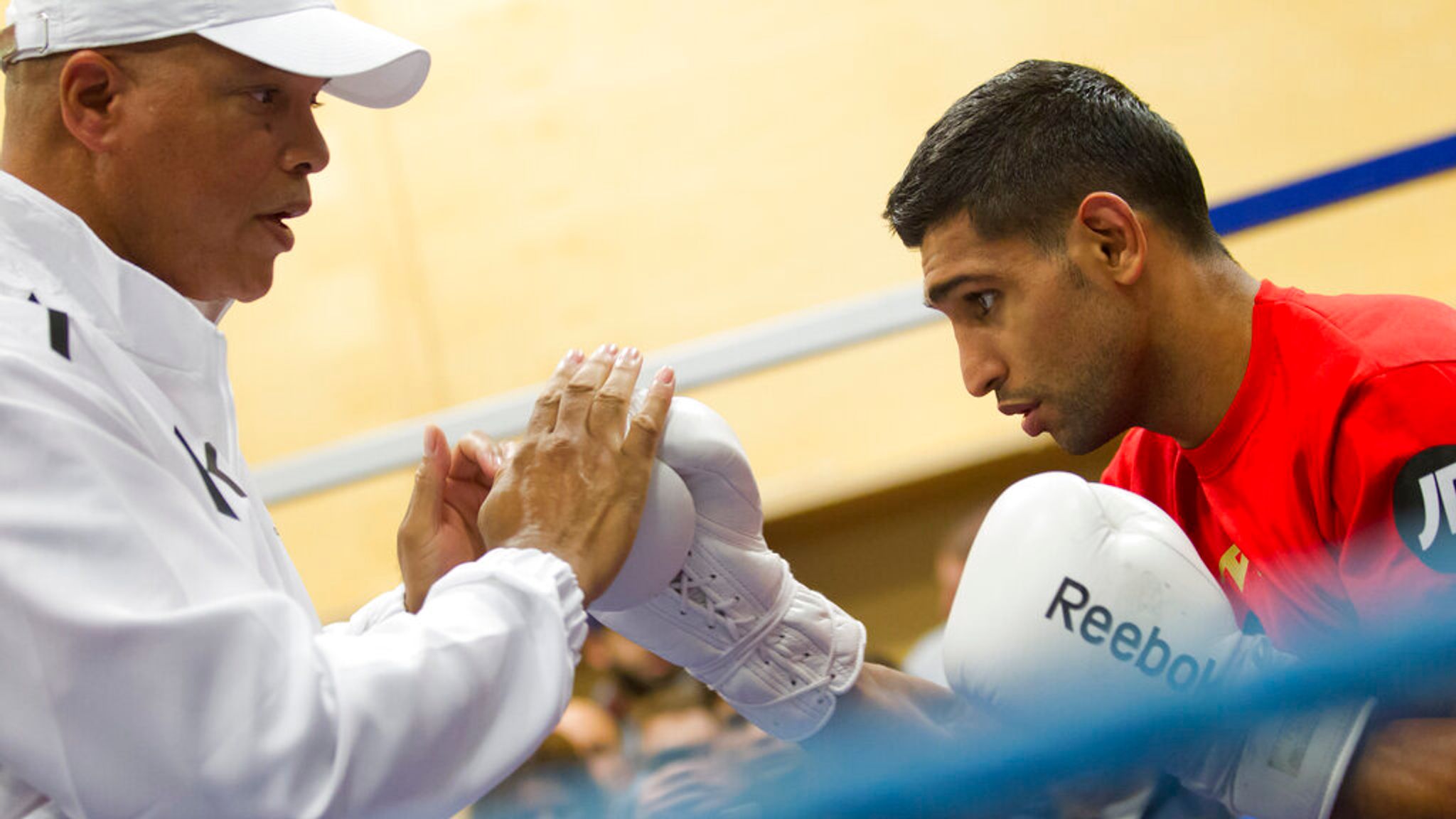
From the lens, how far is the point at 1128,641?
1.24 metres

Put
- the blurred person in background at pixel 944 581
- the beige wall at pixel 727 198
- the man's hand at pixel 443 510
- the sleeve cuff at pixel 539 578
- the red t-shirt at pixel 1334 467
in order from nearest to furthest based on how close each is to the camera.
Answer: the sleeve cuff at pixel 539 578
the red t-shirt at pixel 1334 467
the man's hand at pixel 443 510
the blurred person in background at pixel 944 581
the beige wall at pixel 727 198

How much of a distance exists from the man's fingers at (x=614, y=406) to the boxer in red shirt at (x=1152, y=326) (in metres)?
0.40

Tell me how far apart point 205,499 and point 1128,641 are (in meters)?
0.86

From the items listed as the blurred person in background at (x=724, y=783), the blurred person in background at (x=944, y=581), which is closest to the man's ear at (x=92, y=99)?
the blurred person in background at (x=724, y=783)

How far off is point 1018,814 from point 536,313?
9.64 feet

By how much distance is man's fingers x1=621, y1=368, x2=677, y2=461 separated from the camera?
1.33 metres

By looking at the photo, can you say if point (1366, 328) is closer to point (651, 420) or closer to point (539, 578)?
point (651, 420)

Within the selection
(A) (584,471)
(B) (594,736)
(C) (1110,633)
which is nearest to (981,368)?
(C) (1110,633)

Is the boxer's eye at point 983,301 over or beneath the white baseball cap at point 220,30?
beneath

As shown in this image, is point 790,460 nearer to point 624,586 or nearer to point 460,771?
point 624,586

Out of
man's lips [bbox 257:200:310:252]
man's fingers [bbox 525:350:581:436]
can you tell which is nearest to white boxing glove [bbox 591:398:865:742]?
man's fingers [bbox 525:350:581:436]

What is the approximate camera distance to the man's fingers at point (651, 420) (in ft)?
4.38

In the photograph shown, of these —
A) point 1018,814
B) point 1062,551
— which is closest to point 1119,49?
point 1062,551

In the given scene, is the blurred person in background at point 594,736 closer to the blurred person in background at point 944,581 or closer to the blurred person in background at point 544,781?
the blurred person in background at point 544,781
